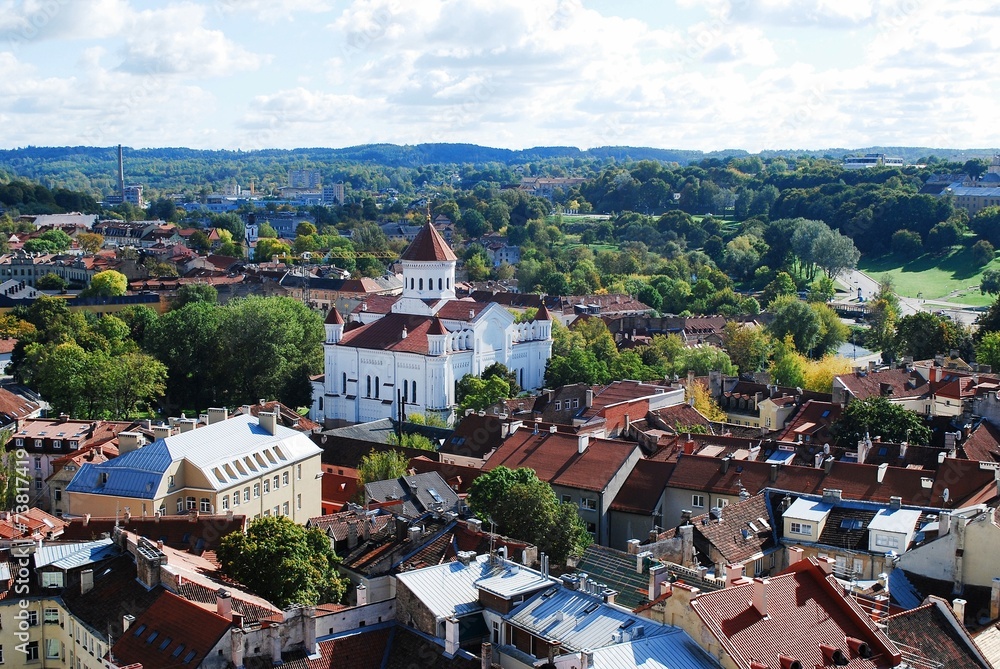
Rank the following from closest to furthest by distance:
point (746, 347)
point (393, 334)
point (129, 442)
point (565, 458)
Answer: point (129, 442), point (565, 458), point (393, 334), point (746, 347)

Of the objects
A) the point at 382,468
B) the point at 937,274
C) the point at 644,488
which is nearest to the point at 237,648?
the point at 644,488

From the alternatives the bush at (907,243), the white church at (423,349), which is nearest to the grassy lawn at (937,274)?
the bush at (907,243)

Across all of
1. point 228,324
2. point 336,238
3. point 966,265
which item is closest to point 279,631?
point 228,324

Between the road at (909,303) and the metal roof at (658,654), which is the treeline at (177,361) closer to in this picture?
the metal roof at (658,654)

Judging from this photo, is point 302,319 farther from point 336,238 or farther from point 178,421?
point 336,238

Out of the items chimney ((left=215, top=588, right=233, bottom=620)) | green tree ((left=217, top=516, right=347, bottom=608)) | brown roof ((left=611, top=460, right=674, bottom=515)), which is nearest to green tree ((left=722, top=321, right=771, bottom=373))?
brown roof ((left=611, top=460, right=674, bottom=515))

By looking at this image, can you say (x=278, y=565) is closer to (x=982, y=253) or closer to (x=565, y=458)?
(x=565, y=458)
